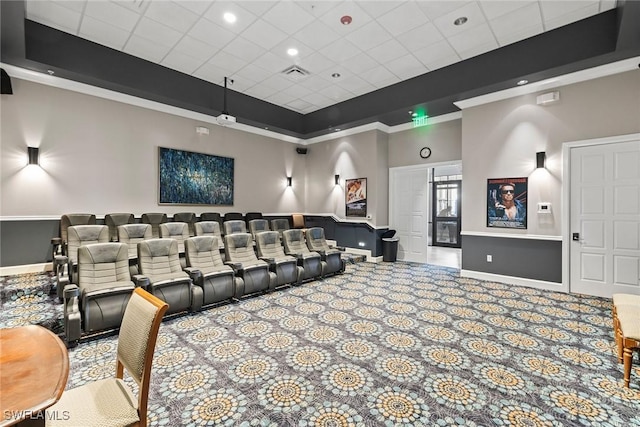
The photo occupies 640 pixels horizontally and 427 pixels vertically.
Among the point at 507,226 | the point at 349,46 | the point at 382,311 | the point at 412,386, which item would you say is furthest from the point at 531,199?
the point at 412,386

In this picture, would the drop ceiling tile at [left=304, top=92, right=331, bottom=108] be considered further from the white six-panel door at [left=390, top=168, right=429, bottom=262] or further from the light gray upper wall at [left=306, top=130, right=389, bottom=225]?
the white six-panel door at [left=390, top=168, right=429, bottom=262]

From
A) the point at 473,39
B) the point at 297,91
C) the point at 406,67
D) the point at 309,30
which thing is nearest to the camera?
the point at 309,30

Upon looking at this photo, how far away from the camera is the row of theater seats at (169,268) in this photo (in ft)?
10.2

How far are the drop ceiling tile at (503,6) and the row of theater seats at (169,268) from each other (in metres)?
4.55

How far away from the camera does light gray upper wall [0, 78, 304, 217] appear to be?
16.1 ft

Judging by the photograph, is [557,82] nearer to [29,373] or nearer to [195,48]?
[195,48]

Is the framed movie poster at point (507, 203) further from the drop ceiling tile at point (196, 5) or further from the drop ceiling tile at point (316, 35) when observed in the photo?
the drop ceiling tile at point (196, 5)

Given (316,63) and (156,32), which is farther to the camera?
(316,63)

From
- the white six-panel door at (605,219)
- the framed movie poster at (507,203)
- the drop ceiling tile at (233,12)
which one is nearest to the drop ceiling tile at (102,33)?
the drop ceiling tile at (233,12)

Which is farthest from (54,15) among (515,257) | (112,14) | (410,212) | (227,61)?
(515,257)

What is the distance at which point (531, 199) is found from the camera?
516cm

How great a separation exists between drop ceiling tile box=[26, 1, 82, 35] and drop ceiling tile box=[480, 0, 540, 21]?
5543mm

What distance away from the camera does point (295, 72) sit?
566 centimetres

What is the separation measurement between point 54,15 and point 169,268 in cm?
387
